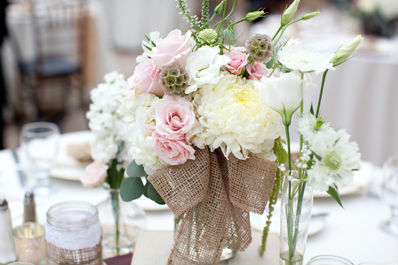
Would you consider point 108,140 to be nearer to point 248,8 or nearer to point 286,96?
point 286,96

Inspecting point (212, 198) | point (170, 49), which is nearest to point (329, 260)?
point (212, 198)

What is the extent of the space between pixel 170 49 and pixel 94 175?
37cm

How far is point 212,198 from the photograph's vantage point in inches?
32.5

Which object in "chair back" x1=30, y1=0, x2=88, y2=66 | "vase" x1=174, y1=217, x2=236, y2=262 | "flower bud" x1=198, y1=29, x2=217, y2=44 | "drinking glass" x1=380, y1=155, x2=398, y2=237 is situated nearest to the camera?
"flower bud" x1=198, y1=29, x2=217, y2=44

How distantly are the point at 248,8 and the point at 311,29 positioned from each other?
3703 millimetres

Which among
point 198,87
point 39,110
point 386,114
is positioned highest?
point 198,87

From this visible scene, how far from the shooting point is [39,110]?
4.08m

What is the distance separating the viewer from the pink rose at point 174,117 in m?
0.75

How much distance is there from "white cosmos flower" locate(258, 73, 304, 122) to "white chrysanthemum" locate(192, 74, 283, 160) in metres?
0.03

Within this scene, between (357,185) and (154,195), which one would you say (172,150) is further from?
(357,185)

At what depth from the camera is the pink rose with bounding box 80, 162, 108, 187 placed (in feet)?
3.28

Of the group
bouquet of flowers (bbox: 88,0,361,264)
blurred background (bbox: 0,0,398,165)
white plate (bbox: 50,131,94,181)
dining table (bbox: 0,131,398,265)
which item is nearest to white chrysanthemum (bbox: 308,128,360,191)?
bouquet of flowers (bbox: 88,0,361,264)

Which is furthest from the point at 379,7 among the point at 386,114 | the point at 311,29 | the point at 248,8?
the point at 248,8

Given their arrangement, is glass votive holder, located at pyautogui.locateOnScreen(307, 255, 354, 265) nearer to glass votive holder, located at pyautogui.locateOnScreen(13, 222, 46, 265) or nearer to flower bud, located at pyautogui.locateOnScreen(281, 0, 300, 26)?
flower bud, located at pyautogui.locateOnScreen(281, 0, 300, 26)
